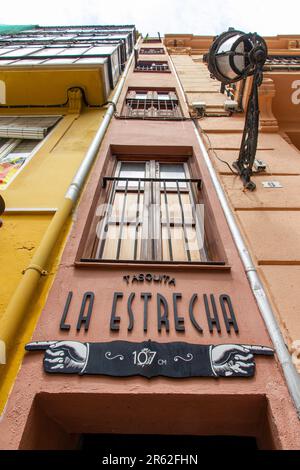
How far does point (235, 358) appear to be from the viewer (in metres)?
2.61

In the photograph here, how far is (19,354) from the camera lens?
→ 2646 mm

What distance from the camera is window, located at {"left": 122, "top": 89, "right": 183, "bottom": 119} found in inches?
335

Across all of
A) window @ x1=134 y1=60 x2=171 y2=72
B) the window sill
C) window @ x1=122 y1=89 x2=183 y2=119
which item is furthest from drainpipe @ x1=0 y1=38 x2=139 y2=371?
window @ x1=134 y1=60 x2=171 y2=72

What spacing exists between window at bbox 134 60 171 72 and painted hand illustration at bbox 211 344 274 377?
1403 cm

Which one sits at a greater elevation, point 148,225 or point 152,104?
point 152,104

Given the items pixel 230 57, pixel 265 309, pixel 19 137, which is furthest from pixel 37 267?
pixel 19 137

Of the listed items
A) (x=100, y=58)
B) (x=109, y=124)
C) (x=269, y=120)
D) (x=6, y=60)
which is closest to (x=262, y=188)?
(x=269, y=120)

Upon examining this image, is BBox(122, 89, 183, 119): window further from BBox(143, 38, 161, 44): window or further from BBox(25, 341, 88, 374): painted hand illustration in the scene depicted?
BBox(143, 38, 161, 44): window

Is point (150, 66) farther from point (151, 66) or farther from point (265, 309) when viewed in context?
point (265, 309)

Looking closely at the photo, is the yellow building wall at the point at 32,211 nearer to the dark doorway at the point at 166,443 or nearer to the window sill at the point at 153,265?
the window sill at the point at 153,265

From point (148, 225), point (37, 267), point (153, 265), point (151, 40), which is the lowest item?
point (37, 267)

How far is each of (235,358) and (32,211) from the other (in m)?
3.29

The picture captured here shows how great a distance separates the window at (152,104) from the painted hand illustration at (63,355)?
22.2 feet

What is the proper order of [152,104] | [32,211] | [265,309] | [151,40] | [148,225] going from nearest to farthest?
[265,309], [32,211], [148,225], [152,104], [151,40]
